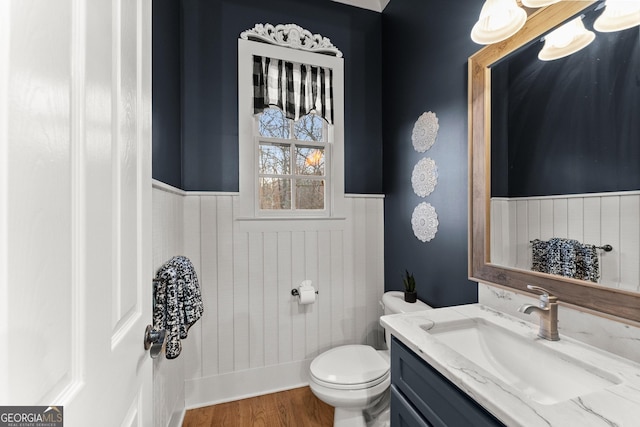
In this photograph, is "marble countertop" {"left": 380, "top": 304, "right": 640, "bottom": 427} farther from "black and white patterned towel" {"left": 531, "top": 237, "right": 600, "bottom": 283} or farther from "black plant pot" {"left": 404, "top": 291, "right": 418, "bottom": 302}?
"black plant pot" {"left": 404, "top": 291, "right": 418, "bottom": 302}

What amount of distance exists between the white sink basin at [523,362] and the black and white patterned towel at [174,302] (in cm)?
104

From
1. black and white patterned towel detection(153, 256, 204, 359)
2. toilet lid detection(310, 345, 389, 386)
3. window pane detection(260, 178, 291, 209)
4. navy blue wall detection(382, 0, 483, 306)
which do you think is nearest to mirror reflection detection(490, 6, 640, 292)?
navy blue wall detection(382, 0, 483, 306)

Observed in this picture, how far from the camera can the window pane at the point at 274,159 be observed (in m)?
2.04

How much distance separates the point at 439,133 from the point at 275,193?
1.18 metres

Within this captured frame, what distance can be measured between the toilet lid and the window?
3.42 ft

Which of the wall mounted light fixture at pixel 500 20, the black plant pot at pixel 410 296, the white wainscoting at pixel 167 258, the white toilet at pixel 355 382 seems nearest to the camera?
the wall mounted light fixture at pixel 500 20

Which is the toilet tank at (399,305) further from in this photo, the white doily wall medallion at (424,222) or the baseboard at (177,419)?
the baseboard at (177,419)

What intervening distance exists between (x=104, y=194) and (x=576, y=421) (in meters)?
1.08

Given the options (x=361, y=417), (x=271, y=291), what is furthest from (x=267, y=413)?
(x=271, y=291)

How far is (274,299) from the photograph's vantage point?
201 cm

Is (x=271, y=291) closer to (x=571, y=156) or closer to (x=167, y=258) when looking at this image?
(x=167, y=258)

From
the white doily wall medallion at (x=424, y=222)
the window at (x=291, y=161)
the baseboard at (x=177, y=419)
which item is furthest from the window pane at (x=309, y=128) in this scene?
the baseboard at (x=177, y=419)

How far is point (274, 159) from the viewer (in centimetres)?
207

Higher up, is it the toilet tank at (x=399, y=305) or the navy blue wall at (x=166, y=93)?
the navy blue wall at (x=166, y=93)
